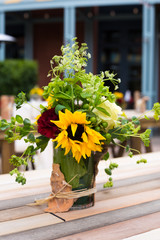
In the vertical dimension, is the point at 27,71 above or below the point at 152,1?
below

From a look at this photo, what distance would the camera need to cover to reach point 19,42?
12797 millimetres

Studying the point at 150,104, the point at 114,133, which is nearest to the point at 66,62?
the point at 114,133

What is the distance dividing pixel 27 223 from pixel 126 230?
32 centimetres

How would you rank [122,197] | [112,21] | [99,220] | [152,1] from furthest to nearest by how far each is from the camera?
[112,21], [152,1], [122,197], [99,220]

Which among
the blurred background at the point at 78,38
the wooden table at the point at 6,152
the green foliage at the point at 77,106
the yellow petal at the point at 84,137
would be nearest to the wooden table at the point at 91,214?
the green foliage at the point at 77,106

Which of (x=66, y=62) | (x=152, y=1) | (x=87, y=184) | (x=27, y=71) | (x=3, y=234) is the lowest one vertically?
(x=3, y=234)

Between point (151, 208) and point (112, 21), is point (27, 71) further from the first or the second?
point (151, 208)

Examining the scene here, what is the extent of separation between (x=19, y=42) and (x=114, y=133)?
38.9ft

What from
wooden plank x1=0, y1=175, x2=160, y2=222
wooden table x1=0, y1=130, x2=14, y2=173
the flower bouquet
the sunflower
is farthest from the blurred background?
the sunflower

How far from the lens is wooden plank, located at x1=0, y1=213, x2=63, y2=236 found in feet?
4.12

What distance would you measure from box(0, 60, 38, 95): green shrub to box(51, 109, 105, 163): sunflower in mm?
8515

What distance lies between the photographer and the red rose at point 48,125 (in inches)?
52.1

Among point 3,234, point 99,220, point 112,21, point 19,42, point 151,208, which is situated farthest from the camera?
point 19,42

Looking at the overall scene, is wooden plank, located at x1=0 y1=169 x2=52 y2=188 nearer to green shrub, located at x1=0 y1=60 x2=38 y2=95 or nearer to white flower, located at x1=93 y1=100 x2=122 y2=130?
white flower, located at x1=93 y1=100 x2=122 y2=130
